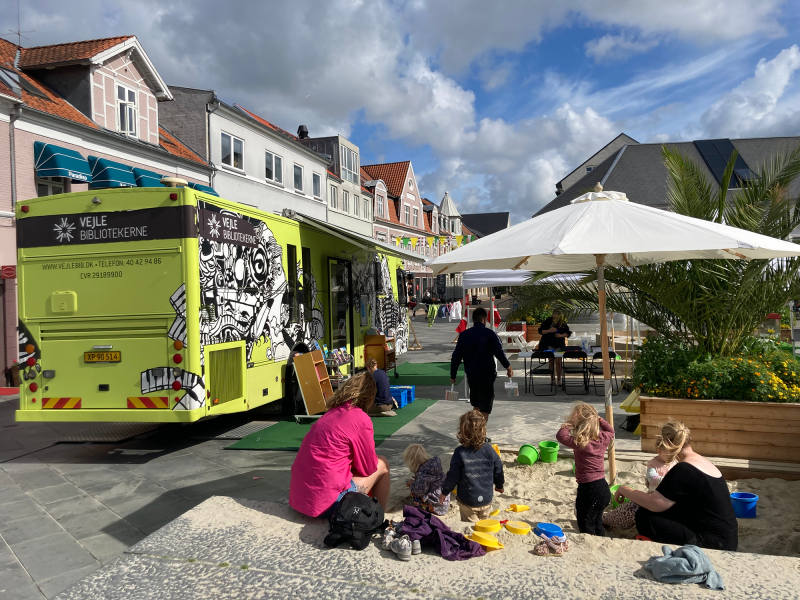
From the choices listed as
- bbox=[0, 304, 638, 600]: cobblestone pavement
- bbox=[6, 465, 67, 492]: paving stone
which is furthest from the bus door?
bbox=[6, 465, 67, 492]: paving stone

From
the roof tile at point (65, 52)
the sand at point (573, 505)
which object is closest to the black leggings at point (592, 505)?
the sand at point (573, 505)

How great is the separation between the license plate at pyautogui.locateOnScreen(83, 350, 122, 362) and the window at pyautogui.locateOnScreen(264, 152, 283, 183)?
20.0 meters

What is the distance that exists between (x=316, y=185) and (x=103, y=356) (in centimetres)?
2544

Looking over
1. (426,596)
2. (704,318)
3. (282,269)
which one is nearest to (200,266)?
(282,269)

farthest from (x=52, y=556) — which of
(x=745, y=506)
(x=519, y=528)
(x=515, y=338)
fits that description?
(x=515, y=338)

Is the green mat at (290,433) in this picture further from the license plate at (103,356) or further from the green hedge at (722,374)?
the green hedge at (722,374)

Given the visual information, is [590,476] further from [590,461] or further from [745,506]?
[745,506]

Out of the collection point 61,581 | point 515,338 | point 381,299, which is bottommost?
point 61,581

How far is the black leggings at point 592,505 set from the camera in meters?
4.25

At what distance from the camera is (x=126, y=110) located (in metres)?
17.9

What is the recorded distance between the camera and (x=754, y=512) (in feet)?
15.2

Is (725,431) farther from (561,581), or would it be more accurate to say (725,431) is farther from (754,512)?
(561,581)

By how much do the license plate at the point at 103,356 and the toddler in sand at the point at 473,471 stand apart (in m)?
4.29

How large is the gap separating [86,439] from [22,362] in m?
1.78
